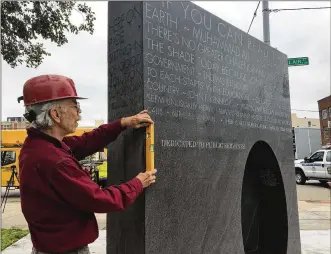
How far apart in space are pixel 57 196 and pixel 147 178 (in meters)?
0.72

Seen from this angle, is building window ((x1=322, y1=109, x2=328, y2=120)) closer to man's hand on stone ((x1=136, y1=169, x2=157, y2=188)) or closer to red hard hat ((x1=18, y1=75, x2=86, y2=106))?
man's hand on stone ((x1=136, y1=169, x2=157, y2=188))

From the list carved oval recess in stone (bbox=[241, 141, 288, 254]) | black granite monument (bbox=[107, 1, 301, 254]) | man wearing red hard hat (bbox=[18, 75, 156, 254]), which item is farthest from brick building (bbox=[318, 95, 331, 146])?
man wearing red hard hat (bbox=[18, 75, 156, 254])

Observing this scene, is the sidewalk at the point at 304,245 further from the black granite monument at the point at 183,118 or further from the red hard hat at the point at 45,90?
the red hard hat at the point at 45,90

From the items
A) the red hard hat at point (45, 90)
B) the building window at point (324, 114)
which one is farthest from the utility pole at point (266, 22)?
the building window at point (324, 114)

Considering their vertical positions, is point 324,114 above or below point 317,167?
above

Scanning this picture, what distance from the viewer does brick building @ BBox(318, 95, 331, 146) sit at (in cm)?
4200

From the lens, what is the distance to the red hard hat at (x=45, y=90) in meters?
2.29

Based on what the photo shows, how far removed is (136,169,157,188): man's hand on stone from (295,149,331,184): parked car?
52.7 ft

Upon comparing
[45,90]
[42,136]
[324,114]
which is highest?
[324,114]

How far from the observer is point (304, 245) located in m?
6.00

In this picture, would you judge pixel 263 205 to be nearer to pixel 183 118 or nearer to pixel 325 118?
pixel 183 118

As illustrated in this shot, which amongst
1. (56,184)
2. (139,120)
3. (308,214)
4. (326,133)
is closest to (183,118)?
(139,120)

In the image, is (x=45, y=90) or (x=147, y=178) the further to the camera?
(x=147, y=178)

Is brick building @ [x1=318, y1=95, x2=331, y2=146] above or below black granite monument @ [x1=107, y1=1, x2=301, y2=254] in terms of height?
above
